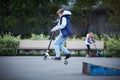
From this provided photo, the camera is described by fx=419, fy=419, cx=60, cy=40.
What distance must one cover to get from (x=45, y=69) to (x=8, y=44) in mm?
1436

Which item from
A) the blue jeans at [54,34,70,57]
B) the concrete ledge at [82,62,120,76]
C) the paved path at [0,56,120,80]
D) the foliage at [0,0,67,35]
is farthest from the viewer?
the concrete ledge at [82,62,120,76]

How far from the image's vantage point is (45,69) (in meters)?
4.16

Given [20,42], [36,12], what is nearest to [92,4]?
[36,12]

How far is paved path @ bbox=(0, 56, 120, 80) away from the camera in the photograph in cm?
328

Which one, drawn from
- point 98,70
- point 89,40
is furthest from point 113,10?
point 98,70

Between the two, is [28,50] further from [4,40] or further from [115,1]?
[115,1]

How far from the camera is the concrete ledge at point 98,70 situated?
11.3ft

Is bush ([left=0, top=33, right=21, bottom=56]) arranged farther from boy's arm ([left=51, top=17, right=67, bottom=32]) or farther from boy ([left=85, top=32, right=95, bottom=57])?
boy ([left=85, top=32, right=95, bottom=57])

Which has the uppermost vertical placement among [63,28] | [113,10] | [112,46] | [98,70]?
[113,10]

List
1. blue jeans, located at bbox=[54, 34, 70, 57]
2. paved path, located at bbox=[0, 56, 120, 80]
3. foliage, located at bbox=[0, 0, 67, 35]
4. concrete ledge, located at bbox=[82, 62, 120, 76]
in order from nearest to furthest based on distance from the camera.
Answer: foliage, located at bbox=[0, 0, 67, 35], blue jeans, located at bbox=[54, 34, 70, 57], paved path, located at bbox=[0, 56, 120, 80], concrete ledge, located at bbox=[82, 62, 120, 76]

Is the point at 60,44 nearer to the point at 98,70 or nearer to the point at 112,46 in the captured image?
the point at 112,46

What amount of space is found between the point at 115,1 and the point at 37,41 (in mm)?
608

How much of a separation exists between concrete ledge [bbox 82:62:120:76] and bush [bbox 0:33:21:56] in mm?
826

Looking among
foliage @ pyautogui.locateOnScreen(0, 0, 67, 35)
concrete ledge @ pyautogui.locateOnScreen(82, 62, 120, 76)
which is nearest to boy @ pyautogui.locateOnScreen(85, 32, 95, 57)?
foliage @ pyautogui.locateOnScreen(0, 0, 67, 35)
